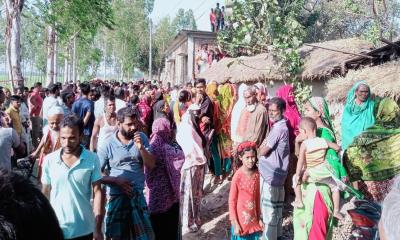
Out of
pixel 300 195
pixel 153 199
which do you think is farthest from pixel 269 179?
pixel 153 199

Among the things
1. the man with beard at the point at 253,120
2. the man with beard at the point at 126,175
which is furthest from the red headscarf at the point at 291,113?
the man with beard at the point at 126,175

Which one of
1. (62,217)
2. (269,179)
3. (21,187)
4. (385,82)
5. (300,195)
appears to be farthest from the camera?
(385,82)

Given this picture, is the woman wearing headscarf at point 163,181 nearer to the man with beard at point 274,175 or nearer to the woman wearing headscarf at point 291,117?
the man with beard at point 274,175

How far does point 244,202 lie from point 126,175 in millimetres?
1263

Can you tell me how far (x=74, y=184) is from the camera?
3.06 m

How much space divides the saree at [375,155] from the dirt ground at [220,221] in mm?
1803

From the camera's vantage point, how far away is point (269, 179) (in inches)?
183

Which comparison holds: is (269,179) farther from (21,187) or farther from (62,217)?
(21,187)

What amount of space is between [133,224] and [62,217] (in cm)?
95

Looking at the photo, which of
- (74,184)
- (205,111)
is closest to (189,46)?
(205,111)

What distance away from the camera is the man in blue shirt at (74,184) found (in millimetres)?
3037

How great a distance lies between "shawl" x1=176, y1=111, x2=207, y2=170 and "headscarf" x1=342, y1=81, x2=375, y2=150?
6.53 feet

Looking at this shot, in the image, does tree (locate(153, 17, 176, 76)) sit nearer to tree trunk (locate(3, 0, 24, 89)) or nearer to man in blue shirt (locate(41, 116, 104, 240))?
tree trunk (locate(3, 0, 24, 89))

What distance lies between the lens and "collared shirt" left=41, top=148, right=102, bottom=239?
303cm
